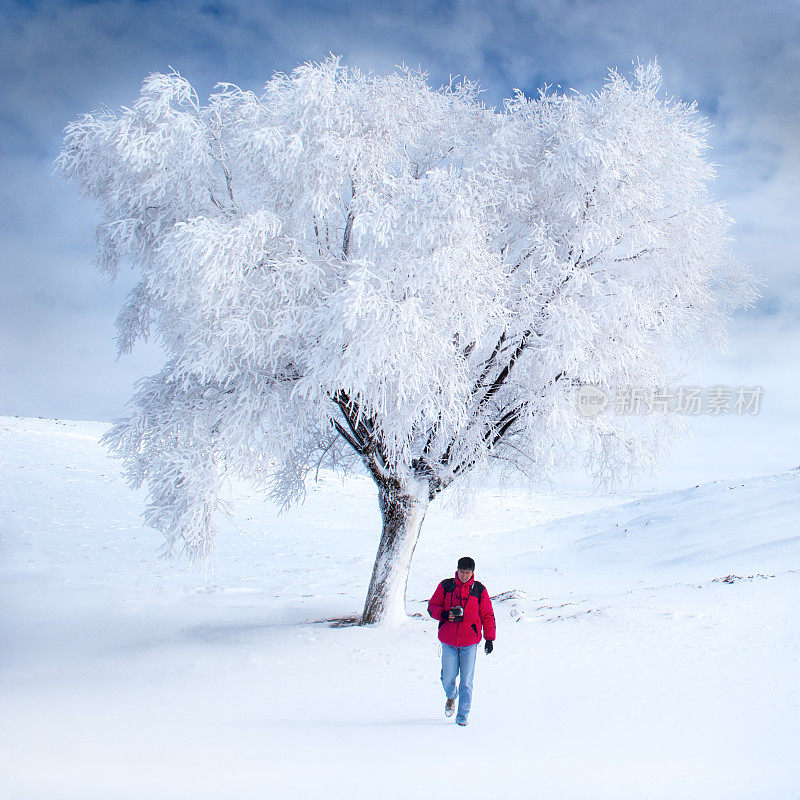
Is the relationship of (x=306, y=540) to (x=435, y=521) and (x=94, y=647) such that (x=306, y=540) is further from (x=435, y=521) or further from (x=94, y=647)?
(x=94, y=647)

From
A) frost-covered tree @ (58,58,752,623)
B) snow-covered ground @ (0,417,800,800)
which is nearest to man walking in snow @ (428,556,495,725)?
snow-covered ground @ (0,417,800,800)

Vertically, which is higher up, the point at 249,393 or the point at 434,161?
the point at 434,161

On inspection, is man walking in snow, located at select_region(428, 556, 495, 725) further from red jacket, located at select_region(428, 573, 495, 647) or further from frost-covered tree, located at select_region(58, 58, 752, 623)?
frost-covered tree, located at select_region(58, 58, 752, 623)

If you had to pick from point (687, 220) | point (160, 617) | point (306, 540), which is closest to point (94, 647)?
point (160, 617)

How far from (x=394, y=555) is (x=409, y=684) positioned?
11.8ft

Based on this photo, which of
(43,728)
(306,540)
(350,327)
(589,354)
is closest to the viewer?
(43,728)

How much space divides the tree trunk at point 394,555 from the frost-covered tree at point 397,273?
4 centimetres

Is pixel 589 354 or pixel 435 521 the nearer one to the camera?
pixel 589 354

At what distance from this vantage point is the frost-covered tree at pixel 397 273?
27.3ft

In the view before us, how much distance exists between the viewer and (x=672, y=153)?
1000 centimetres

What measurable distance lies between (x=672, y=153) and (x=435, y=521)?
26.0m

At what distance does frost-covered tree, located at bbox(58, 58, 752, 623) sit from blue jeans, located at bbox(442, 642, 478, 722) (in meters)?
3.27

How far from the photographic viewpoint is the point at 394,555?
11148mm

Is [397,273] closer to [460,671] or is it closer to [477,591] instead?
[477,591]
